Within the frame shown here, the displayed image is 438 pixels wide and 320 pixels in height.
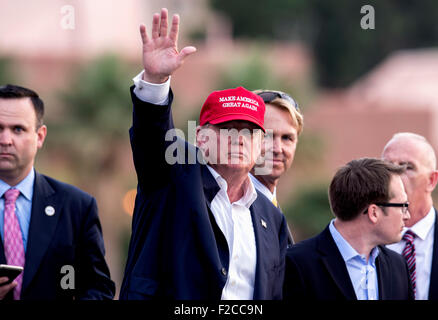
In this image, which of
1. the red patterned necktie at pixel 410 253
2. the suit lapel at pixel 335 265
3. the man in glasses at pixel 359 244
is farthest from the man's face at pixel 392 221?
the red patterned necktie at pixel 410 253

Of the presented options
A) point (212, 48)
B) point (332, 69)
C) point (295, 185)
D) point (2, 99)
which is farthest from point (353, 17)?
point (2, 99)

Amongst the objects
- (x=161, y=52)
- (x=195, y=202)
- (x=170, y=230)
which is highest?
(x=161, y=52)

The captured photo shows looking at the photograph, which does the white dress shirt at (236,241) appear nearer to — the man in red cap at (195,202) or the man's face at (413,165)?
the man in red cap at (195,202)

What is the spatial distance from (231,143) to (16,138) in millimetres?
1495

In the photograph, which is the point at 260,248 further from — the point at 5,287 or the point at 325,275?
the point at 5,287

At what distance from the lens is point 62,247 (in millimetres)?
4496

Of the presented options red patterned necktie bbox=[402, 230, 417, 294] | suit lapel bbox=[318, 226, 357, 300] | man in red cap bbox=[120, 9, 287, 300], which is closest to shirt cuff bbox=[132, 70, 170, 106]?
man in red cap bbox=[120, 9, 287, 300]

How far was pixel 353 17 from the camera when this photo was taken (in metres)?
49.9

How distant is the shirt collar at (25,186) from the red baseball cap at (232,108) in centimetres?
140

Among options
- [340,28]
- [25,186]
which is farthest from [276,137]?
[340,28]

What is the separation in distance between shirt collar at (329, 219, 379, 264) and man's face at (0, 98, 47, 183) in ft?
5.84

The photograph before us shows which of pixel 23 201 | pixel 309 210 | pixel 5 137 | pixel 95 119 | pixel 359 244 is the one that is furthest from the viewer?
pixel 309 210
